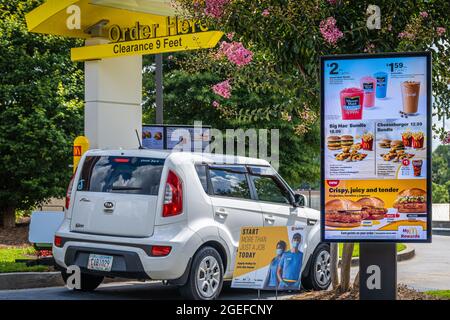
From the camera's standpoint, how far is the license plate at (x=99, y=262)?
960 cm

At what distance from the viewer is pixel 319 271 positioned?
11.4 m

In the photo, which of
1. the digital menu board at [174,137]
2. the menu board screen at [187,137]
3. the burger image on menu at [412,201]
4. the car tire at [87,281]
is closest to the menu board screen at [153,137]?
the digital menu board at [174,137]

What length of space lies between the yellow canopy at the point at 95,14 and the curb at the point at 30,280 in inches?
199

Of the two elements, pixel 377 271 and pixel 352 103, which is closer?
pixel 352 103

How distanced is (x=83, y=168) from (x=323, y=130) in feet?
12.6

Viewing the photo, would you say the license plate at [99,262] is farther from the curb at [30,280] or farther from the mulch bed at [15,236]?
the mulch bed at [15,236]

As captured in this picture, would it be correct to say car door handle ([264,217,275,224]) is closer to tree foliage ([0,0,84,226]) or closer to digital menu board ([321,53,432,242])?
digital menu board ([321,53,432,242])

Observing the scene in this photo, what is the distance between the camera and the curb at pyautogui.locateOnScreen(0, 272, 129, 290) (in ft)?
36.0

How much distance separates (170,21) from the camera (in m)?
14.2

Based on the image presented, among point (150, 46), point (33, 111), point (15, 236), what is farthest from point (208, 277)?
point (33, 111)

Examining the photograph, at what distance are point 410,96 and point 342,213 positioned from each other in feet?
4.11

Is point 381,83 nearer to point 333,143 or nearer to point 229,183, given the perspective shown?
point 333,143

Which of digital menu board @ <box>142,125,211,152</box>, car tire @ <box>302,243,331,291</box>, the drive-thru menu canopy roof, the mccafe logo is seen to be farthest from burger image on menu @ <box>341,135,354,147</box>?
digital menu board @ <box>142,125,211,152</box>
